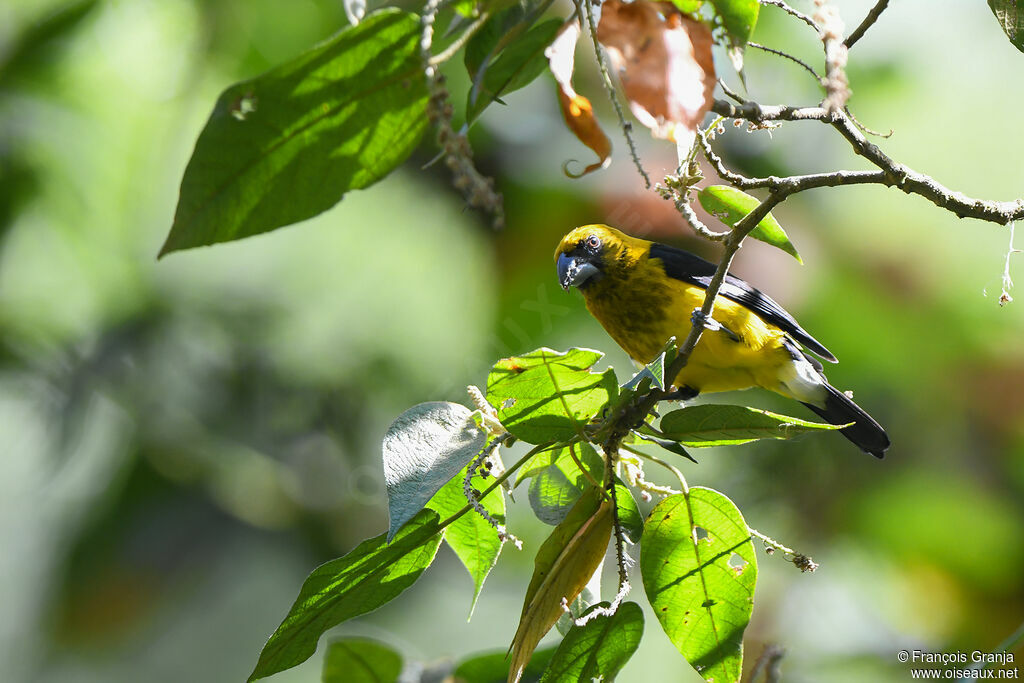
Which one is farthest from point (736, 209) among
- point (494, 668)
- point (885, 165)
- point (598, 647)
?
point (494, 668)

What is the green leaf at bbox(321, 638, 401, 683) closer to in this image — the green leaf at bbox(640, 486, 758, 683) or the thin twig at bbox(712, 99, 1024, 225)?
the green leaf at bbox(640, 486, 758, 683)

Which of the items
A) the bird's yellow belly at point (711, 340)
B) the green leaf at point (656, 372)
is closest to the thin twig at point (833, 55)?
the green leaf at point (656, 372)

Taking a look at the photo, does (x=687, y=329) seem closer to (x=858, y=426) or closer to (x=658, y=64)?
(x=858, y=426)

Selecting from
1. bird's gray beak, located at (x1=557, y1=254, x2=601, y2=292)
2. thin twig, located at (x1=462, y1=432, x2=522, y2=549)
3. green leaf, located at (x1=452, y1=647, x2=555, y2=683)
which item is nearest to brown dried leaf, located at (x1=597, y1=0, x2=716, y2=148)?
thin twig, located at (x1=462, y1=432, x2=522, y2=549)

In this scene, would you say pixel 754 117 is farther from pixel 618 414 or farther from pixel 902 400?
pixel 902 400

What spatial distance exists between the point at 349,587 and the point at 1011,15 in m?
0.98

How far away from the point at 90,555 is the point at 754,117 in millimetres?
3753

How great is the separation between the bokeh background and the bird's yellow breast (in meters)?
0.75

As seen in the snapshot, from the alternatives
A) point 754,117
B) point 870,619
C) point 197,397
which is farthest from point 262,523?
point 754,117

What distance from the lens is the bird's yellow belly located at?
1868mm

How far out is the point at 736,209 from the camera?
91cm

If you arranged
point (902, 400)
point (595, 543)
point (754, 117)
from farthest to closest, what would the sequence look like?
point (902, 400)
point (595, 543)
point (754, 117)

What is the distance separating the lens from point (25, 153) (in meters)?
3.57

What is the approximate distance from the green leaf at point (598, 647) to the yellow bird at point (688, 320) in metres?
Result: 0.90
